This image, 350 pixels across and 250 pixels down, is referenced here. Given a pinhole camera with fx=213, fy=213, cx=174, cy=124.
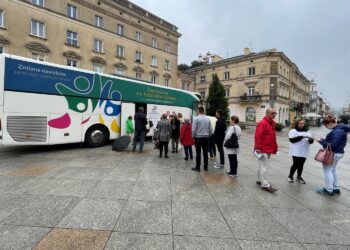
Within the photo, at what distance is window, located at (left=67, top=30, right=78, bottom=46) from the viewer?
24309mm

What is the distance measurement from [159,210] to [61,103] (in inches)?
279

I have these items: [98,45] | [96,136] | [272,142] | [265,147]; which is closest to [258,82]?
[98,45]

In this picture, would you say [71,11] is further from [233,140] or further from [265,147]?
[265,147]

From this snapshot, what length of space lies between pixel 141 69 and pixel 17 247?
30.7 meters

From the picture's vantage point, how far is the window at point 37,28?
21688 millimetres

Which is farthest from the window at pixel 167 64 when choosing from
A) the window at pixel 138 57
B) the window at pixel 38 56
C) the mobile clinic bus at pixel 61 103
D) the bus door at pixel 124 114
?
the bus door at pixel 124 114

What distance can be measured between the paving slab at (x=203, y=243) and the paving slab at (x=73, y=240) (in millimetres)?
1043

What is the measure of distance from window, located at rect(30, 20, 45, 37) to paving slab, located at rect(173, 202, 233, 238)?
25216 millimetres

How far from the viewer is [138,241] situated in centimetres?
300

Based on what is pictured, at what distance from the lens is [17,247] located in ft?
9.06

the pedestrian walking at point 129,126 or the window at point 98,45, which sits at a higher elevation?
the window at point 98,45

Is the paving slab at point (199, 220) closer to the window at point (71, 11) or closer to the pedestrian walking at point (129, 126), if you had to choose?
the pedestrian walking at point (129, 126)

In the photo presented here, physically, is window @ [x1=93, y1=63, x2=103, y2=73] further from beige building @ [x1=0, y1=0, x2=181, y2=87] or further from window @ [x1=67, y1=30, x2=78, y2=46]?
window @ [x1=67, y1=30, x2=78, y2=46]

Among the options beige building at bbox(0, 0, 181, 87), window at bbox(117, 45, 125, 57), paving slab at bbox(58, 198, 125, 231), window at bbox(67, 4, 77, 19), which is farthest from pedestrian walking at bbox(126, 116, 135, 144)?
window at bbox(117, 45, 125, 57)
